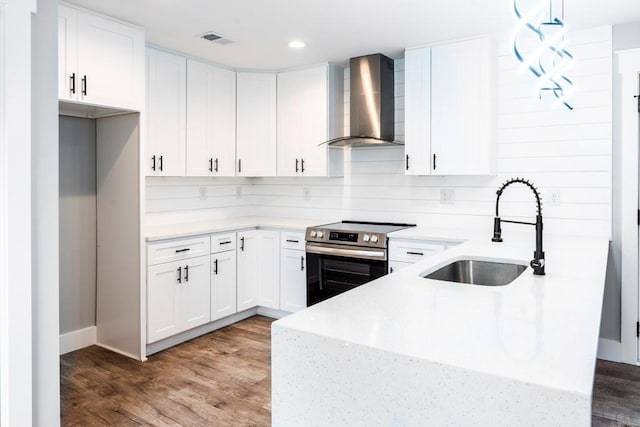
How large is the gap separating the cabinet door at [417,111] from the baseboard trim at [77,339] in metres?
2.92

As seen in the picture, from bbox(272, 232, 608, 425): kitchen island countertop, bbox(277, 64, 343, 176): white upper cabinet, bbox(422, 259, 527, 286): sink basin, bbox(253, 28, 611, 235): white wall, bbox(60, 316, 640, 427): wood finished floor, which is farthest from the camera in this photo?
bbox(277, 64, 343, 176): white upper cabinet

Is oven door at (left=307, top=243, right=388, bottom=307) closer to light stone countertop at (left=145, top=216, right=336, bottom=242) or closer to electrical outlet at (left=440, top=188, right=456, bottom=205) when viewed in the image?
light stone countertop at (left=145, top=216, right=336, bottom=242)

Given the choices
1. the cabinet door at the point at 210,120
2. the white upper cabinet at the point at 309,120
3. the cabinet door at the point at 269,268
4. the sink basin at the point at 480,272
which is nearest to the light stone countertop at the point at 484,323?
the sink basin at the point at 480,272

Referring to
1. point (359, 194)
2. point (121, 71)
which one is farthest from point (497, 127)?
point (121, 71)

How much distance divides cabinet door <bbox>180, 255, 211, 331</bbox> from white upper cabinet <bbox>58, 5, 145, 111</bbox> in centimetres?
131

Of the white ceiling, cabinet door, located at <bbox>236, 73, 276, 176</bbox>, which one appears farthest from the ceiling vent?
cabinet door, located at <bbox>236, 73, 276, 176</bbox>

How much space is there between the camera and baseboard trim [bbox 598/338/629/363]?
3.40 meters

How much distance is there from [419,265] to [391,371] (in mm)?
1121

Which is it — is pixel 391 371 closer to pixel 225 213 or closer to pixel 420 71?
pixel 420 71

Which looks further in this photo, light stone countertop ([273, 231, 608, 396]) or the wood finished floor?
the wood finished floor

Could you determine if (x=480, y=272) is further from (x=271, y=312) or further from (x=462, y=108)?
(x=271, y=312)

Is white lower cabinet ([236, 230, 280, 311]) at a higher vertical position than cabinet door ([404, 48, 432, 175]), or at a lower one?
lower

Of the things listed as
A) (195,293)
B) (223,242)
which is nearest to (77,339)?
(195,293)

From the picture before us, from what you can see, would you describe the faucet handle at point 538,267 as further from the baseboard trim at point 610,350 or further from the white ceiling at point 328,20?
the baseboard trim at point 610,350
